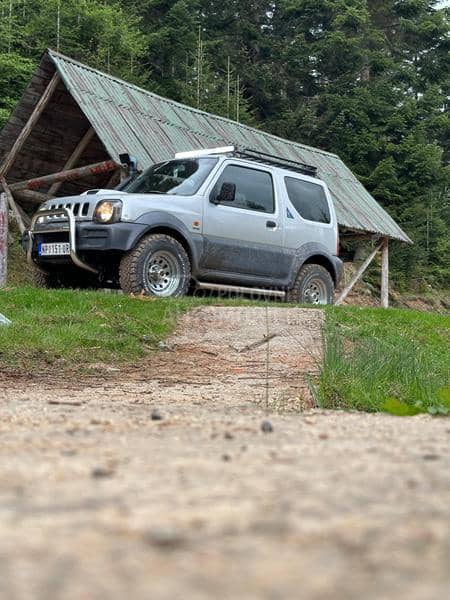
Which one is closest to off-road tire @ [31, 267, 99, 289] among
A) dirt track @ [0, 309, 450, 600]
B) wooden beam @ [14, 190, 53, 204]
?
wooden beam @ [14, 190, 53, 204]

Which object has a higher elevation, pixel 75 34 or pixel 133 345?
pixel 75 34

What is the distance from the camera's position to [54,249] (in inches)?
374

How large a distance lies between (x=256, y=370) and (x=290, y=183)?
5.09 meters

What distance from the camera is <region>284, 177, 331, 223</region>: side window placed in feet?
37.3

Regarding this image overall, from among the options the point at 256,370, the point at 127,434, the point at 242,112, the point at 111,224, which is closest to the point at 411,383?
the point at 256,370

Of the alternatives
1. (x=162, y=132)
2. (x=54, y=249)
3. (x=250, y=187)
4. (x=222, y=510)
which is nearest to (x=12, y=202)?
(x=162, y=132)

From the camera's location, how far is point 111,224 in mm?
9039

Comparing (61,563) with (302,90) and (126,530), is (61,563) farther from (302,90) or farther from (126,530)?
(302,90)

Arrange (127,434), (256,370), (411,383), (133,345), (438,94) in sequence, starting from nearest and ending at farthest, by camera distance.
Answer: (127,434) → (411,383) → (256,370) → (133,345) → (438,94)

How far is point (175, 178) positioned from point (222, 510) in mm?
8940

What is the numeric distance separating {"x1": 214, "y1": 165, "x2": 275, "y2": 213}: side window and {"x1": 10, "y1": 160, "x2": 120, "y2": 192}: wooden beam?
147 inches

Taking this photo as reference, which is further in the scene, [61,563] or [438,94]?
[438,94]

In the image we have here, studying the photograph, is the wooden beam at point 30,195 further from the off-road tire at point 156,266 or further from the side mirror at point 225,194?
the off-road tire at point 156,266

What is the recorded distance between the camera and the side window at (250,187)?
10367mm
